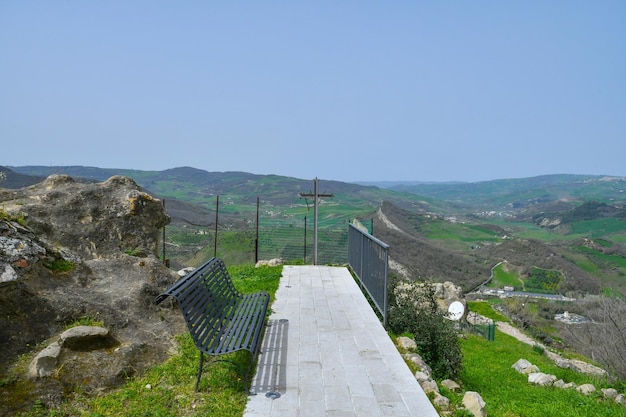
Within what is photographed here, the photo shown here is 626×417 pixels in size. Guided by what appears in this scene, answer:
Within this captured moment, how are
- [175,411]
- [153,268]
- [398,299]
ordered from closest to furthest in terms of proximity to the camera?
[175,411] → [153,268] → [398,299]

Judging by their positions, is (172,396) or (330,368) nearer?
(172,396)

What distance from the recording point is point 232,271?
37.9ft

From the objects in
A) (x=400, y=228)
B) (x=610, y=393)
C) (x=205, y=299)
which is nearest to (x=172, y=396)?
(x=205, y=299)

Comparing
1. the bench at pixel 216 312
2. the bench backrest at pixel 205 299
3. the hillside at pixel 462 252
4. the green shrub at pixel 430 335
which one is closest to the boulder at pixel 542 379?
the green shrub at pixel 430 335

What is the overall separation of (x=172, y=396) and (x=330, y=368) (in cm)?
172

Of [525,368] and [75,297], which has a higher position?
[75,297]

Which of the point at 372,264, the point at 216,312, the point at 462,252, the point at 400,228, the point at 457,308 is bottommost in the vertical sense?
the point at 462,252

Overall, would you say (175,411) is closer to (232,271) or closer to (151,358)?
(151,358)

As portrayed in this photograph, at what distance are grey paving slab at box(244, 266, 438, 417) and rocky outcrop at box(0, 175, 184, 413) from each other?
1535mm

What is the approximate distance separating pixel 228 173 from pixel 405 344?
128 metres

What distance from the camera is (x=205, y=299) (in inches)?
204

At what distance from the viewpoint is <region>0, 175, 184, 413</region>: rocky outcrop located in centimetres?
440

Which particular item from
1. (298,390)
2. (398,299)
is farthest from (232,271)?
(298,390)

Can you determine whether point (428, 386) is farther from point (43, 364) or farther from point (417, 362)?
point (43, 364)
